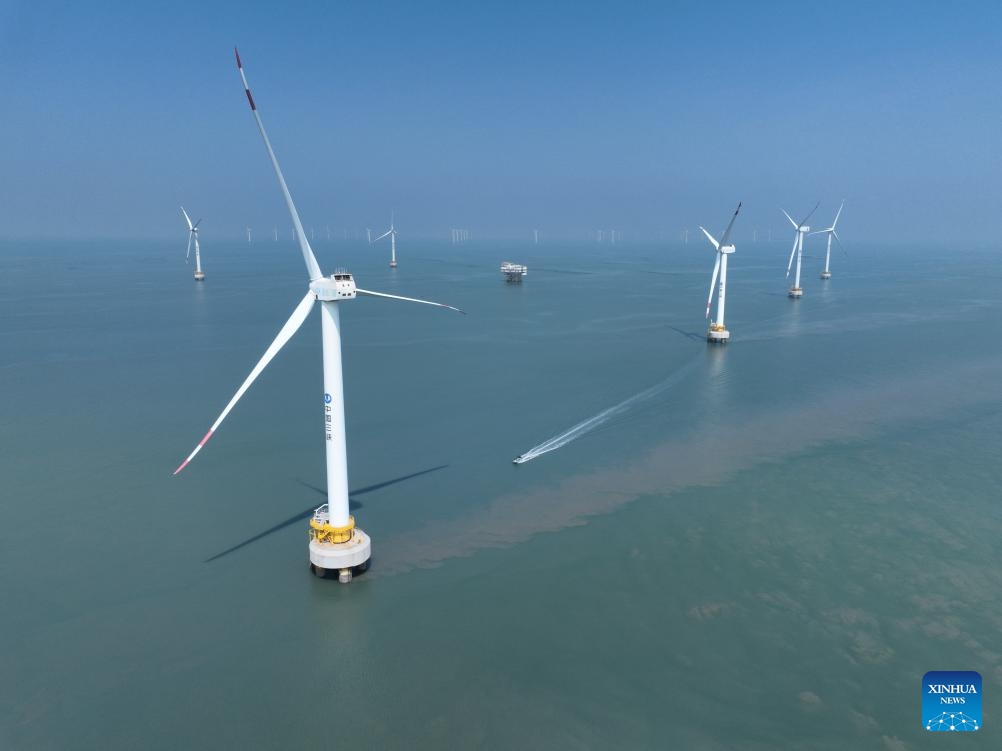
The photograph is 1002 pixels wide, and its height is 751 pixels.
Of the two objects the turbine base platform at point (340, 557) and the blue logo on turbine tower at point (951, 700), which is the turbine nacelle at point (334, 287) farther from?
the blue logo on turbine tower at point (951, 700)

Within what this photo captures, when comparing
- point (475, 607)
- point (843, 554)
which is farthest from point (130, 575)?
point (843, 554)

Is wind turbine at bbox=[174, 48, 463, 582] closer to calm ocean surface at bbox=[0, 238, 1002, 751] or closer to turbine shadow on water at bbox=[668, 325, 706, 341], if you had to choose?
calm ocean surface at bbox=[0, 238, 1002, 751]

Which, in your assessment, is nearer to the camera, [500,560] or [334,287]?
[334,287]

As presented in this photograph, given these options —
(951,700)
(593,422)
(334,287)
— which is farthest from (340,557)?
(593,422)

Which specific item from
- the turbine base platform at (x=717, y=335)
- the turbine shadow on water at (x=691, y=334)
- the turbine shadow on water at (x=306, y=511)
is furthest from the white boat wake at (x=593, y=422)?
the turbine shadow on water at (x=691, y=334)

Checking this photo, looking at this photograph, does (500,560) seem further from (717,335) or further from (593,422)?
(717,335)

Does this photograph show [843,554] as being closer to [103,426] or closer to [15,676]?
[15,676]
